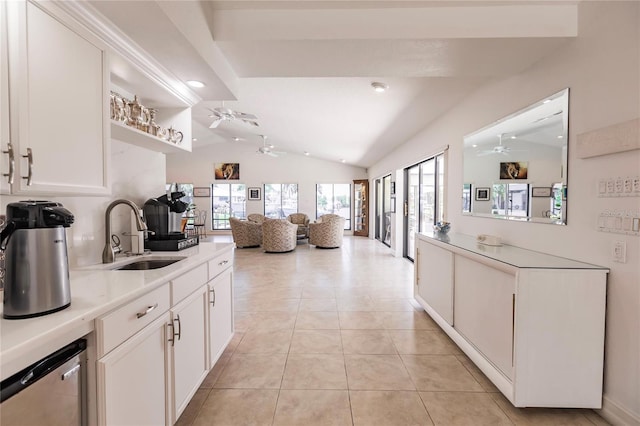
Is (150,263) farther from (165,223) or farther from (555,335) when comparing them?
(555,335)

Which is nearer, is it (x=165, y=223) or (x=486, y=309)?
(x=486, y=309)

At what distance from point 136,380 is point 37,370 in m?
0.46

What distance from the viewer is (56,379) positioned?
94cm

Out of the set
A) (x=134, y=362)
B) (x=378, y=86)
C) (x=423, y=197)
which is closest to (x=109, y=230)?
(x=134, y=362)

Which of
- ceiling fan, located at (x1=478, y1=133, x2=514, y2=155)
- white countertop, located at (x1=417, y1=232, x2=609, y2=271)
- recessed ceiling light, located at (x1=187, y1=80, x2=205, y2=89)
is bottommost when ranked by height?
white countertop, located at (x1=417, y1=232, x2=609, y2=271)

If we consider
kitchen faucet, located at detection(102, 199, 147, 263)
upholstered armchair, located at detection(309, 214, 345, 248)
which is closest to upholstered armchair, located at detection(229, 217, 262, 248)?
upholstered armchair, located at detection(309, 214, 345, 248)

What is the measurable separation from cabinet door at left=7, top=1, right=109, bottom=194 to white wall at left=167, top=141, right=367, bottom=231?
32.8ft

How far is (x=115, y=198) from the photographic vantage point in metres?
2.18

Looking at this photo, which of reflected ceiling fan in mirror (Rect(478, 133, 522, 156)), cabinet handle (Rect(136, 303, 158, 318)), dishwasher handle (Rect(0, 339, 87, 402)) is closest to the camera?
dishwasher handle (Rect(0, 339, 87, 402))

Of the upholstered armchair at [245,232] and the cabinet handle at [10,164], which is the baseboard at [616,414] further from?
the upholstered armchair at [245,232]

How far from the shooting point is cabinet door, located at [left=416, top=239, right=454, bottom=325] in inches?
107

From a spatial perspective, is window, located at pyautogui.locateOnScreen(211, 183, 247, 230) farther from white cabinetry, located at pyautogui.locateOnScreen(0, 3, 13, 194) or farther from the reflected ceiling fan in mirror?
white cabinetry, located at pyautogui.locateOnScreen(0, 3, 13, 194)

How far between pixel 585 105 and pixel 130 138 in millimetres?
3080

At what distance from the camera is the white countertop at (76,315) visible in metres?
0.82
